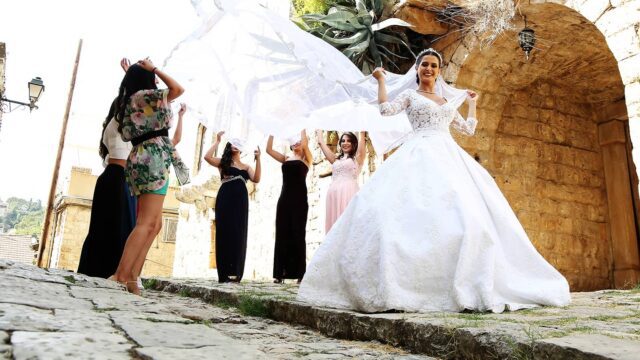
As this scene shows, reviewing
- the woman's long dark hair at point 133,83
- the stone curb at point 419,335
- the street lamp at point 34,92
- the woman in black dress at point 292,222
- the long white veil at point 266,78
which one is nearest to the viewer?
the stone curb at point 419,335

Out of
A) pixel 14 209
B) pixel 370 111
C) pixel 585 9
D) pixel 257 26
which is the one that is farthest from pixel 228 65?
pixel 14 209

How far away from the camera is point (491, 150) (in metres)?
6.02

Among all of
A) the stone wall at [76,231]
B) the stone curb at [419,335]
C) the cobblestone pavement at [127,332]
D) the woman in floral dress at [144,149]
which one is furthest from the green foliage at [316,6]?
the stone wall at [76,231]

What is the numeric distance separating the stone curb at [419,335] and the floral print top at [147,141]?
112 cm

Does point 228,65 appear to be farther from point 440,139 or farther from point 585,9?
point 585,9

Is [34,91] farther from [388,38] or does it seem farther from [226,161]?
[388,38]

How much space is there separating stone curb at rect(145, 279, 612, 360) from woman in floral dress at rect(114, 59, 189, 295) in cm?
98

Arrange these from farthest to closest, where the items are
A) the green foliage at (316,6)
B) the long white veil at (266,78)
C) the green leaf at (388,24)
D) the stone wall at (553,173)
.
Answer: the green foliage at (316,6)
the stone wall at (553,173)
the green leaf at (388,24)
the long white veil at (266,78)

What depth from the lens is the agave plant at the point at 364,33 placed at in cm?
570

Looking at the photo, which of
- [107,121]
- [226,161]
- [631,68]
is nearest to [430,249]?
[107,121]

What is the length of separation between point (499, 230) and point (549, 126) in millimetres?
4651

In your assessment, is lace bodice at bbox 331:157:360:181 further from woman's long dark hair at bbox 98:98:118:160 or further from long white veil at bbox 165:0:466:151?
woman's long dark hair at bbox 98:98:118:160

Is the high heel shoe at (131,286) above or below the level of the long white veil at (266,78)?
below

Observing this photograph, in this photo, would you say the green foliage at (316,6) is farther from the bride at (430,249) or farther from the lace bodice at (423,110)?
the bride at (430,249)
